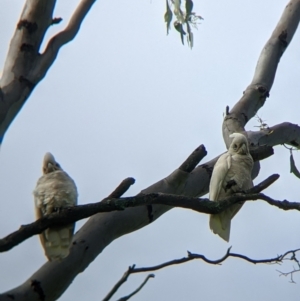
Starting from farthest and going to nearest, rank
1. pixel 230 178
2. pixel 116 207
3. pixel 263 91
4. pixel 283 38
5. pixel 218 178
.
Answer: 1. pixel 283 38
2. pixel 263 91
3. pixel 230 178
4. pixel 218 178
5. pixel 116 207

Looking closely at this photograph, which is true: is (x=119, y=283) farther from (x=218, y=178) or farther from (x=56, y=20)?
(x=56, y=20)

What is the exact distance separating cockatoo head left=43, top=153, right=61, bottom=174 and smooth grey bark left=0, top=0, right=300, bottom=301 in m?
0.67

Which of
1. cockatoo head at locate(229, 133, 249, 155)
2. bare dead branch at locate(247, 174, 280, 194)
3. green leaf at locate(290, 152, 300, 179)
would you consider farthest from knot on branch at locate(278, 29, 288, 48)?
bare dead branch at locate(247, 174, 280, 194)

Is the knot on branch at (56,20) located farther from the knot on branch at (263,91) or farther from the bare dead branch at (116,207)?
the knot on branch at (263,91)

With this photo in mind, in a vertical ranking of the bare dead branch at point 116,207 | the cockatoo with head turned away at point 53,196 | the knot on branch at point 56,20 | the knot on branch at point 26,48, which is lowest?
the bare dead branch at point 116,207

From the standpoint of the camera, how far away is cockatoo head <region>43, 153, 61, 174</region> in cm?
337

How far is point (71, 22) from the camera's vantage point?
3.02 metres

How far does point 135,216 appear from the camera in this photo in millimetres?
2850

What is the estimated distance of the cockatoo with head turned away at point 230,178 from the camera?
3289mm

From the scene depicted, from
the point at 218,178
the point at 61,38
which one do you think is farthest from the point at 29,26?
the point at 218,178

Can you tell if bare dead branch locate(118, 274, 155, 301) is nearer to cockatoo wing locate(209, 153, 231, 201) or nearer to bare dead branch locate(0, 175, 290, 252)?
bare dead branch locate(0, 175, 290, 252)

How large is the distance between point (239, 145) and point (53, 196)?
99 cm

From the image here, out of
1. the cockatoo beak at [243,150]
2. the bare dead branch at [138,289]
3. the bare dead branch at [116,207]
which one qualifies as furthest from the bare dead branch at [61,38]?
the cockatoo beak at [243,150]

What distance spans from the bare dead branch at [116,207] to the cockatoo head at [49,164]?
103 cm
